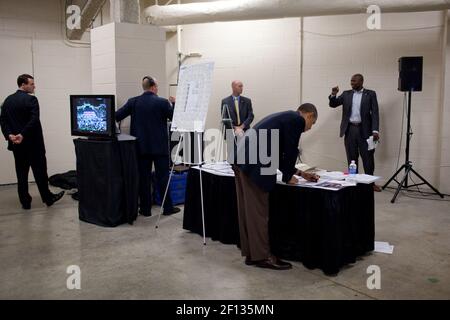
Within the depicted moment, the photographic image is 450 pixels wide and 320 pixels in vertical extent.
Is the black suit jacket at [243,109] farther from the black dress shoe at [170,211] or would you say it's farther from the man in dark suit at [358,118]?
the black dress shoe at [170,211]

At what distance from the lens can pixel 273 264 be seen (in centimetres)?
367

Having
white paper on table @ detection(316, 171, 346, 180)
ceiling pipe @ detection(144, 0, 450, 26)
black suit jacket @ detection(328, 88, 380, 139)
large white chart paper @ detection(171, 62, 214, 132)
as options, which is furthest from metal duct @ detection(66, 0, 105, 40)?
white paper on table @ detection(316, 171, 346, 180)

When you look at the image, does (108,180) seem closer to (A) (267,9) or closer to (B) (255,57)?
(A) (267,9)

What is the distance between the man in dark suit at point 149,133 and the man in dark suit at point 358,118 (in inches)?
106

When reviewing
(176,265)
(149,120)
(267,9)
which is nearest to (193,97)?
(149,120)

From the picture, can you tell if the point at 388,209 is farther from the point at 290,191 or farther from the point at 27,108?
the point at 27,108

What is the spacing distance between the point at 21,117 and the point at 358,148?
451 cm

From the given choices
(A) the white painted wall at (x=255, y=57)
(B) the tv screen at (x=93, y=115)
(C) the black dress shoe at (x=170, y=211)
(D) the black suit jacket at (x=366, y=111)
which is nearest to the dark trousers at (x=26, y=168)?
(B) the tv screen at (x=93, y=115)

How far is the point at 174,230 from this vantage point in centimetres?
480

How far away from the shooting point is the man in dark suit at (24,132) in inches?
219

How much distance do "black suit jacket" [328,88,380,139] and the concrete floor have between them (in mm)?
1638

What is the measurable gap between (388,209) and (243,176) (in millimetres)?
2714

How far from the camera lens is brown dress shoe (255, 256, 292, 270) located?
366 centimetres
